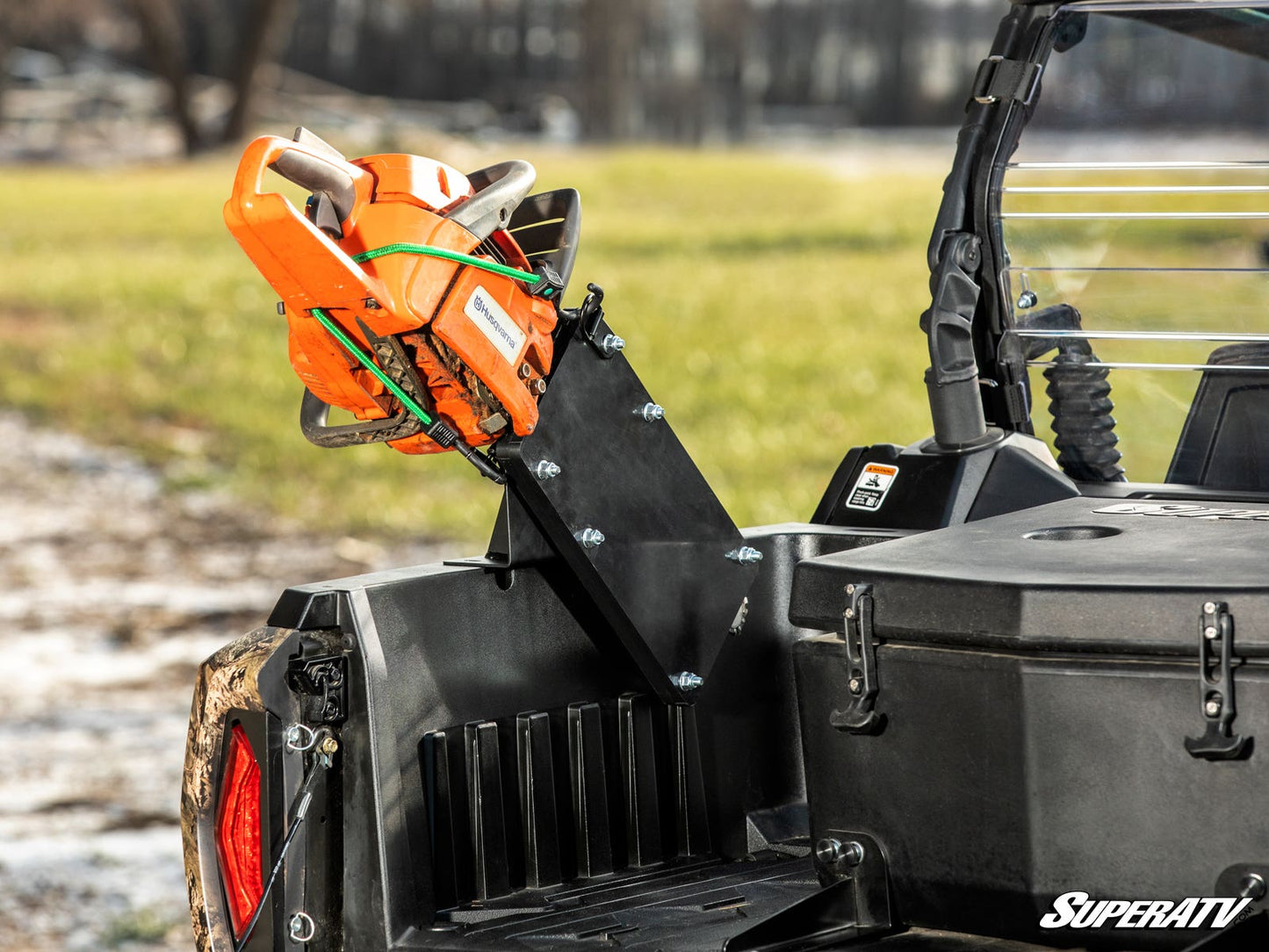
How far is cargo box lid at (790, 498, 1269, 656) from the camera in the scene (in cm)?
202

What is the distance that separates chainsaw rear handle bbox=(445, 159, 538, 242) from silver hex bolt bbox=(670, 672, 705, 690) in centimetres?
72

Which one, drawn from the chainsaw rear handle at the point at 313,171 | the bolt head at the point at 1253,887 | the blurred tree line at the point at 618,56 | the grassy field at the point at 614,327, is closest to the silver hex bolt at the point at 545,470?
the chainsaw rear handle at the point at 313,171

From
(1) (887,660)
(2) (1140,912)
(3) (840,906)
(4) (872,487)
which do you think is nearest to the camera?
(2) (1140,912)

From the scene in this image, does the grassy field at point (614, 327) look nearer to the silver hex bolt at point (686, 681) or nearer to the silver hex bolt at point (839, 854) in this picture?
the silver hex bolt at point (686, 681)

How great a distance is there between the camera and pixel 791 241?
19.7m

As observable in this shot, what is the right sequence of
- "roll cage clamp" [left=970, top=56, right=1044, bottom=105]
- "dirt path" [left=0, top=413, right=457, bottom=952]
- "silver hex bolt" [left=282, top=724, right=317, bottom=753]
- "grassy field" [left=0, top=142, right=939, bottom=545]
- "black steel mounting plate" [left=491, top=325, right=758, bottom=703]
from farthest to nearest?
"grassy field" [left=0, top=142, right=939, bottom=545]
"dirt path" [left=0, top=413, right=457, bottom=952]
"roll cage clamp" [left=970, top=56, right=1044, bottom=105]
"black steel mounting plate" [left=491, top=325, right=758, bottom=703]
"silver hex bolt" [left=282, top=724, right=317, bottom=753]

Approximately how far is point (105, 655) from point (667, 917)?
5290 mm

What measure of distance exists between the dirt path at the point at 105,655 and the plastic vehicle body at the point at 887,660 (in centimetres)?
249

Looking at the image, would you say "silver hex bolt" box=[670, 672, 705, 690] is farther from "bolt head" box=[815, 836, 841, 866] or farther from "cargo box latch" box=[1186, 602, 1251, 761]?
"cargo box latch" box=[1186, 602, 1251, 761]

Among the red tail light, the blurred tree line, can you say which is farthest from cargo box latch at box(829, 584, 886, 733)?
the blurred tree line

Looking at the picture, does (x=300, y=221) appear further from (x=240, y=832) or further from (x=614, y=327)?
(x=614, y=327)

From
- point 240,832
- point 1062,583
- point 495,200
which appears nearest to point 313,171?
point 495,200

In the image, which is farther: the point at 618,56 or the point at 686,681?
A: the point at 618,56

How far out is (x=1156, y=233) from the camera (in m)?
3.18
